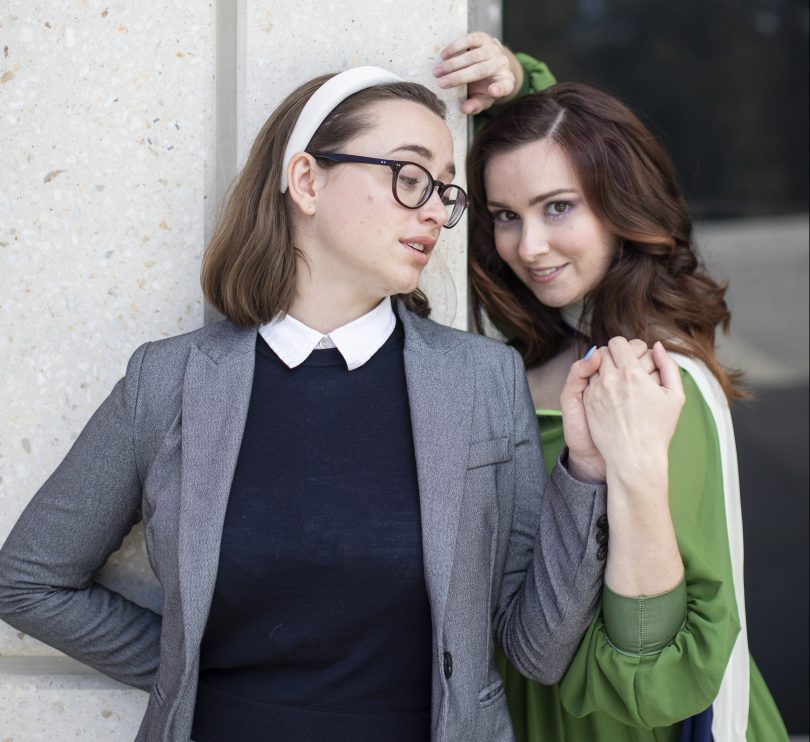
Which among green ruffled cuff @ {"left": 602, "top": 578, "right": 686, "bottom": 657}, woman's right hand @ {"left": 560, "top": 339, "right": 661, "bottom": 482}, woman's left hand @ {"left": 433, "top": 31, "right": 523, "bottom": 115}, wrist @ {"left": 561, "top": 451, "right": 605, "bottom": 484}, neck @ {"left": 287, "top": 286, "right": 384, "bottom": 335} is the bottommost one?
green ruffled cuff @ {"left": 602, "top": 578, "right": 686, "bottom": 657}

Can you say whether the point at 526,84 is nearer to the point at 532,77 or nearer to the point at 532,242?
the point at 532,77

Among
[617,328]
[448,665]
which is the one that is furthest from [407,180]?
[448,665]

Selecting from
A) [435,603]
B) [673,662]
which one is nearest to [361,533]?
[435,603]

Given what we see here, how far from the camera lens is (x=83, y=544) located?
2.05 metres

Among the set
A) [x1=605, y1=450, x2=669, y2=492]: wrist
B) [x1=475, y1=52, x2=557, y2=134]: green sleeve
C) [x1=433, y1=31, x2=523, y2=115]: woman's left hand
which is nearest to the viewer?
[x1=605, y1=450, x2=669, y2=492]: wrist

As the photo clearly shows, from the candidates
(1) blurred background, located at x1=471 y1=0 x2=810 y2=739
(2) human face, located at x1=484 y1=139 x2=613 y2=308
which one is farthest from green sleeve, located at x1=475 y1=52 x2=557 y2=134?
(1) blurred background, located at x1=471 y1=0 x2=810 y2=739

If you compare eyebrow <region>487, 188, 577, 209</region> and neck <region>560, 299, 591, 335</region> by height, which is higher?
eyebrow <region>487, 188, 577, 209</region>

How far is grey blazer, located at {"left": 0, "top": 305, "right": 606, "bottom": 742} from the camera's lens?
1.91 m

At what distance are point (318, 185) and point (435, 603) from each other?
827 millimetres

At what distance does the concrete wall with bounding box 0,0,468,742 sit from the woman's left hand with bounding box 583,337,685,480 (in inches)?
32.9

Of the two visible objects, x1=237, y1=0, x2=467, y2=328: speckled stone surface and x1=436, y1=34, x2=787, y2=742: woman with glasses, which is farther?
x1=237, y1=0, x2=467, y2=328: speckled stone surface

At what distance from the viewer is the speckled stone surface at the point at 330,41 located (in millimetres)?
2371

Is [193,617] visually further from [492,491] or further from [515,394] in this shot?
[515,394]

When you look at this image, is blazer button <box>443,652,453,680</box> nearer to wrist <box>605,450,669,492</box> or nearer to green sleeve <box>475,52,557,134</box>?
wrist <box>605,450,669,492</box>
